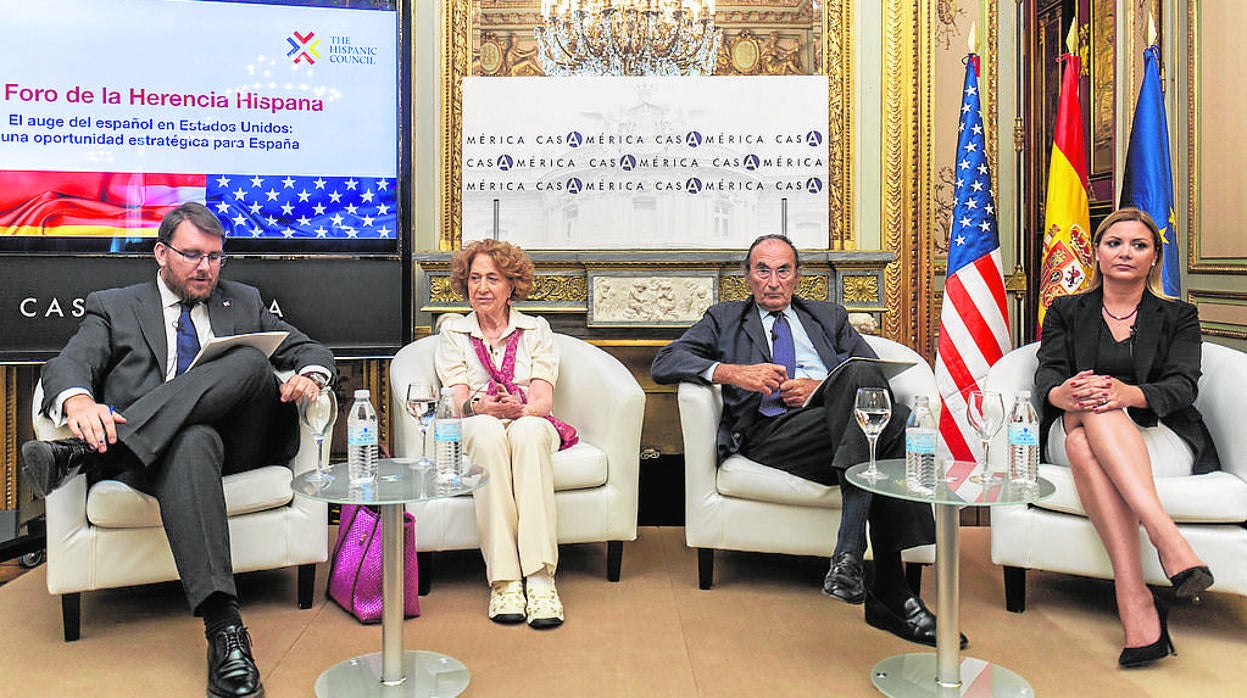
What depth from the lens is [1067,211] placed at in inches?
162

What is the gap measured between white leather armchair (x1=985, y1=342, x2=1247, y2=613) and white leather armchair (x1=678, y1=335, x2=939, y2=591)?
25 cm

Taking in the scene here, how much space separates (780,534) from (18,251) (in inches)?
117

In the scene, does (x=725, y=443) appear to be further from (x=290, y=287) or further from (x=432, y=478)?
(x=290, y=287)

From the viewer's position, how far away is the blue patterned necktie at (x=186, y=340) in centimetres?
281

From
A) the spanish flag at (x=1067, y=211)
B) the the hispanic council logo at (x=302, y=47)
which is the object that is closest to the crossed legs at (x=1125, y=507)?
the spanish flag at (x=1067, y=211)

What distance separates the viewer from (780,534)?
2947 millimetres

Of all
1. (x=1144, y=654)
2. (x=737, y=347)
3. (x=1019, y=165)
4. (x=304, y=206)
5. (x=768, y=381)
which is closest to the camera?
(x=1144, y=654)

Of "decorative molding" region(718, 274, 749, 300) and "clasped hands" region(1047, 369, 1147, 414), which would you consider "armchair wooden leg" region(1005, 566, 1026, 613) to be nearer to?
"clasped hands" region(1047, 369, 1147, 414)

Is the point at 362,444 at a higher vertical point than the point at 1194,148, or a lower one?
lower

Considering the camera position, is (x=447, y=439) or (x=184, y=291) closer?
(x=447, y=439)

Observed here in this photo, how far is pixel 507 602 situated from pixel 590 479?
460mm

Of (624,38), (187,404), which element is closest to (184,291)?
(187,404)

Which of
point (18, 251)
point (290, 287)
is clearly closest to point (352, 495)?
point (290, 287)

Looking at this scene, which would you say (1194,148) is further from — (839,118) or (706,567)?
(706,567)
